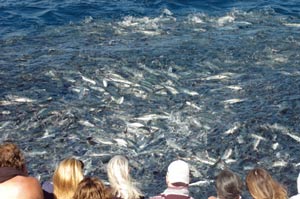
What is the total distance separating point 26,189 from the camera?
8.12 meters

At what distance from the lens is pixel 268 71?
63.3 feet

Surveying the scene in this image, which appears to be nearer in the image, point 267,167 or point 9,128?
point 267,167

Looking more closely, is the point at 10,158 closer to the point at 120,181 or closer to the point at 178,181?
the point at 120,181

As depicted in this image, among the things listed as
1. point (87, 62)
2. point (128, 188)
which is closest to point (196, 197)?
point (128, 188)

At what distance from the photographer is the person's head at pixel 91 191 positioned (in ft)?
24.6

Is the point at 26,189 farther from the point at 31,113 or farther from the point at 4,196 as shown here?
the point at 31,113

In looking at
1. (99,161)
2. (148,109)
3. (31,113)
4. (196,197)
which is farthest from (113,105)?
(196,197)

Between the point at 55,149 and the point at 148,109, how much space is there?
369 centimetres

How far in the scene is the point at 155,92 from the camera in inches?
688

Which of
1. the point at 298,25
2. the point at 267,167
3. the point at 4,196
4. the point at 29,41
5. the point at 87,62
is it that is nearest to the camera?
the point at 4,196

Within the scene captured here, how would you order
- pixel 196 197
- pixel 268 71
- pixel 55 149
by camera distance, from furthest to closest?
1. pixel 268 71
2. pixel 55 149
3. pixel 196 197

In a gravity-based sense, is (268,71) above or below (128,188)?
below

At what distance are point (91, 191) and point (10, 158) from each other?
1.60m

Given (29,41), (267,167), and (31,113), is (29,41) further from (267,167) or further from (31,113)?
(267,167)
